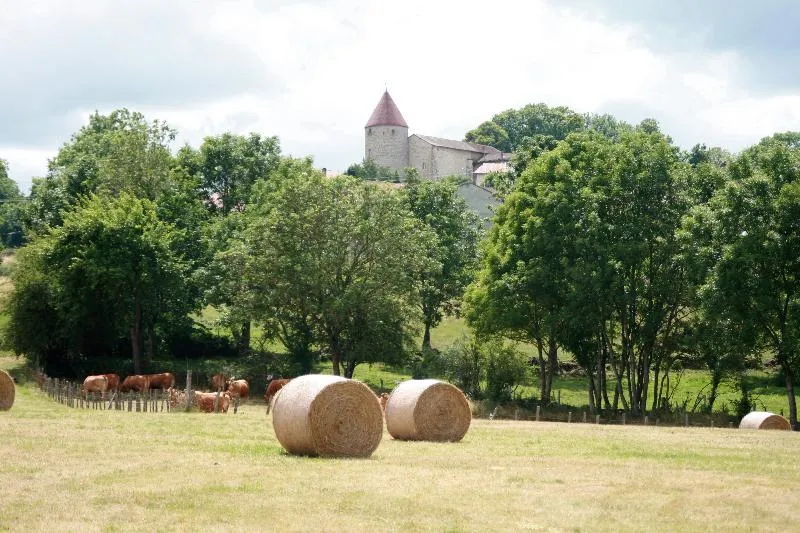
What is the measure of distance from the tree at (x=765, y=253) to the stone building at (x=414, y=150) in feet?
393

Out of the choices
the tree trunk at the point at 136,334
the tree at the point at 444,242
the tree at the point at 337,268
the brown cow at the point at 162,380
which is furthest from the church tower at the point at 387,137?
the brown cow at the point at 162,380

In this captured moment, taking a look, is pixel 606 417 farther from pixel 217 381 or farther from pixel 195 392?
pixel 195 392

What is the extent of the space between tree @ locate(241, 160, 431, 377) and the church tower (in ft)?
369

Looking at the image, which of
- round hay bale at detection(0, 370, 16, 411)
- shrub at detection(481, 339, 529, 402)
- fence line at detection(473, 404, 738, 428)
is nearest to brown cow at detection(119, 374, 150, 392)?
round hay bale at detection(0, 370, 16, 411)

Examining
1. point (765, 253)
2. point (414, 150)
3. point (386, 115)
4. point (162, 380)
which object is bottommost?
point (162, 380)

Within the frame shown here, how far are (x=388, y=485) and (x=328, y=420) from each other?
5079mm

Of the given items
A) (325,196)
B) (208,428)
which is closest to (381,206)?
(325,196)

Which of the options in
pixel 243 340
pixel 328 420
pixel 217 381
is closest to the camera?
pixel 328 420

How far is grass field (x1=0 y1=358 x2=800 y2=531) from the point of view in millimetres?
13875

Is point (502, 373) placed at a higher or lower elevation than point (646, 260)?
lower

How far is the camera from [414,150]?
555 ft

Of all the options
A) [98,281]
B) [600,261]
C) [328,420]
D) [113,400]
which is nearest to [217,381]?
[98,281]

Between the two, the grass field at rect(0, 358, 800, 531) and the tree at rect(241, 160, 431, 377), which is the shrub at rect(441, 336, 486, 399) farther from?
the grass field at rect(0, 358, 800, 531)

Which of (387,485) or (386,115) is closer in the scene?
(387,485)
